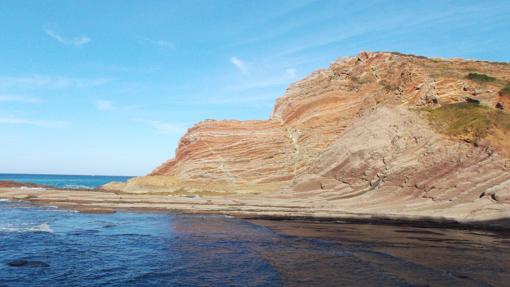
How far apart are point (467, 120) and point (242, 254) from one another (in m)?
35.8

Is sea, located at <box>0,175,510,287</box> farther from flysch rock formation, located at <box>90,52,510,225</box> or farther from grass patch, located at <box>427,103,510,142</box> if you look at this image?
grass patch, located at <box>427,103,510,142</box>

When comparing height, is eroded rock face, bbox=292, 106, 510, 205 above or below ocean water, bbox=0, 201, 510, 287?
above

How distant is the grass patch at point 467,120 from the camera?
47094mm

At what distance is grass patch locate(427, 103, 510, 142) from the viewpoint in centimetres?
4709

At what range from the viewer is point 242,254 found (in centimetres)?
2478

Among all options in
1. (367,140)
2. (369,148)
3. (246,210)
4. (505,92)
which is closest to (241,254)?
(246,210)

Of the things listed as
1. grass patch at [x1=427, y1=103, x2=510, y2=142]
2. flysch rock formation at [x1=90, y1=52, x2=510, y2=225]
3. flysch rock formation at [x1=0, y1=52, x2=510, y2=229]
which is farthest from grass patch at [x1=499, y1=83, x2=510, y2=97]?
grass patch at [x1=427, y1=103, x2=510, y2=142]

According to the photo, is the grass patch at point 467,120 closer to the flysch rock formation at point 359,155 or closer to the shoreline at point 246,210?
the flysch rock formation at point 359,155

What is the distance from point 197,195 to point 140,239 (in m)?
31.1

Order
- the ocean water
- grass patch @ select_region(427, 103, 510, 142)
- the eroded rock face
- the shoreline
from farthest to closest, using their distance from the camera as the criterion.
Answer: grass patch @ select_region(427, 103, 510, 142), the eroded rock face, the shoreline, the ocean water

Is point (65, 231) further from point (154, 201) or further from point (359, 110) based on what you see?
point (359, 110)

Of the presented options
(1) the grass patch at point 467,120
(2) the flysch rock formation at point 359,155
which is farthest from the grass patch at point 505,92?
(1) the grass patch at point 467,120

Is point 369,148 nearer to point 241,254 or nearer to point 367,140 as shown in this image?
point 367,140

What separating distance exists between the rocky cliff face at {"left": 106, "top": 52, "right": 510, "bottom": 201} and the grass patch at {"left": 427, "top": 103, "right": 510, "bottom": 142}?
137mm
